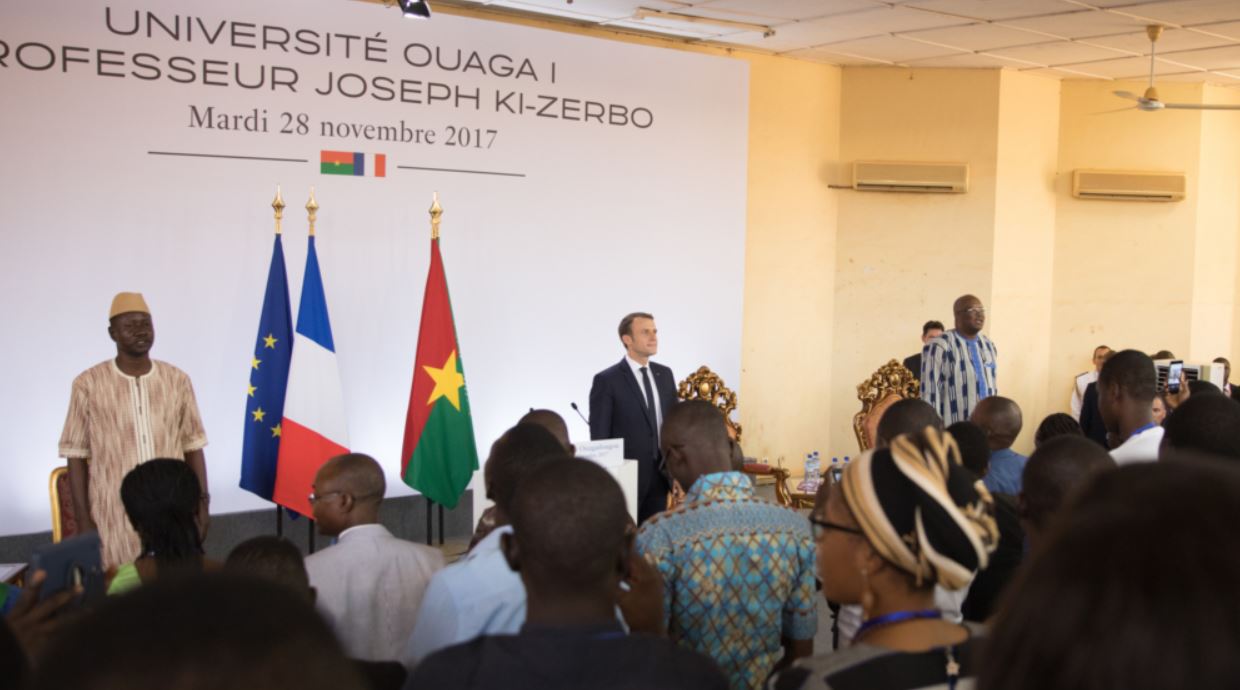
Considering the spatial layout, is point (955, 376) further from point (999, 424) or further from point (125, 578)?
point (125, 578)

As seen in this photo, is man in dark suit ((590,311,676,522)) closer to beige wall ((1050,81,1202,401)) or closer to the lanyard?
the lanyard

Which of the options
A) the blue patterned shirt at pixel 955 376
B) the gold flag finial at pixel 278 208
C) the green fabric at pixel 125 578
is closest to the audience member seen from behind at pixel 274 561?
the green fabric at pixel 125 578

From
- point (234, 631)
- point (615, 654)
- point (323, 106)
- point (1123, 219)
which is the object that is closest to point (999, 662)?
point (234, 631)

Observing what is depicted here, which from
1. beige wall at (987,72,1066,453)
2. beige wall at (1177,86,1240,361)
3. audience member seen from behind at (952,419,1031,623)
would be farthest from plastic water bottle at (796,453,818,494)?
beige wall at (1177,86,1240,361)

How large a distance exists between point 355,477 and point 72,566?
714 mm

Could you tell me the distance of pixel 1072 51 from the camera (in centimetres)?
848

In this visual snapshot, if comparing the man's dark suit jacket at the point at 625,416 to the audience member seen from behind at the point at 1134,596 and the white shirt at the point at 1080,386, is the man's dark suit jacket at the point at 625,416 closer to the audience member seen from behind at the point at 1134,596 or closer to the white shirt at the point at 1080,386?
the white shirt at the point at 1080,386

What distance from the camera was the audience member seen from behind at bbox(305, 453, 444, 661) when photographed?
8.79 ft

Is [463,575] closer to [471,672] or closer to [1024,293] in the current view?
[471,672]

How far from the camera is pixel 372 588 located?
271 centimetres

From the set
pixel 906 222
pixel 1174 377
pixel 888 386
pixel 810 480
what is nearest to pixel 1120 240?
pixel 906 222

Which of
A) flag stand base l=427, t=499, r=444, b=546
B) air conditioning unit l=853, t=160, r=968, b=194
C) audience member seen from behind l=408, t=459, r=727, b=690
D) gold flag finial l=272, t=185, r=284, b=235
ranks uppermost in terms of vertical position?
air conditioning unit l=853, t=160, r=968, b=194

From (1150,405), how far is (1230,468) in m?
3.20

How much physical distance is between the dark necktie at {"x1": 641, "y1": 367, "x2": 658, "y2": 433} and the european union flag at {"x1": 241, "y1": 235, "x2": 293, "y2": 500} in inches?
74.8
